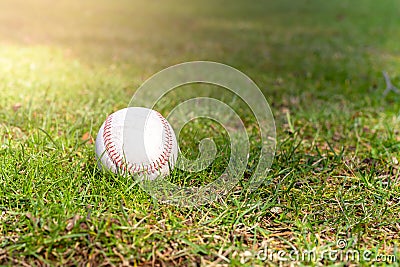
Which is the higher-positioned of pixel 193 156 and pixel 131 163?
pixel 131 163

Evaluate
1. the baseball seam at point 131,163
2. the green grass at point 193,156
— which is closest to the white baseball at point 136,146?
the baseball seam at point 131,163

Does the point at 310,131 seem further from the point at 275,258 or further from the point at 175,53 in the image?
the point at 175,53

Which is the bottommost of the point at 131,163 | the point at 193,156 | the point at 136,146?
the point at 193,156

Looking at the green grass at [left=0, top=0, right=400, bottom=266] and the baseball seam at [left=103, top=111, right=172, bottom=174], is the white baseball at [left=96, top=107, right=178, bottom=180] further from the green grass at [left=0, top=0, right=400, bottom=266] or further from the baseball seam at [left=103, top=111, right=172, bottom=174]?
the green grass at [left=0, top=0, right=400, bottom=266]

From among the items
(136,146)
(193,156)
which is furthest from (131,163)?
(193,156)

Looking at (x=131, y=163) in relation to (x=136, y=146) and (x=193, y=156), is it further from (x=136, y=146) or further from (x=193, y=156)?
(x=193, y=156)

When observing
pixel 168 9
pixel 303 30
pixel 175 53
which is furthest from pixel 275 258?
pixel 168 9

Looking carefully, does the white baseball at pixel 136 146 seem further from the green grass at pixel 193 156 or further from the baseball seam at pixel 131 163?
the green grass at pixel 193 156

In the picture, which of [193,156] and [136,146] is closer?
[136,146]
